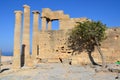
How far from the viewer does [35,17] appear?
32.7 meters

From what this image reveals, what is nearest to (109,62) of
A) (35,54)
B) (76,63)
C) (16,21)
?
(76,63)

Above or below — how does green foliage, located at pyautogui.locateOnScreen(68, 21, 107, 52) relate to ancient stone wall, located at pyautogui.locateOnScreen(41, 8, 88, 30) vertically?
below

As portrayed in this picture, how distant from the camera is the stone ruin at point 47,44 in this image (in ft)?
90.7

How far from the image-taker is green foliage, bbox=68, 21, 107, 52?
26.1 metres

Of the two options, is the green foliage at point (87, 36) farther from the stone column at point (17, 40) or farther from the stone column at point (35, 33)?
the stone column at point (17, 40)

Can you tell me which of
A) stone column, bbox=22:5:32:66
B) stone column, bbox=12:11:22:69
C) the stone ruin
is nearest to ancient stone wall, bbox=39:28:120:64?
the stone ruin

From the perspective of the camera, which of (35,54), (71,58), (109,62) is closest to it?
(109,62)

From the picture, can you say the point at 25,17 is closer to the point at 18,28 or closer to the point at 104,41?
the point at 18,28

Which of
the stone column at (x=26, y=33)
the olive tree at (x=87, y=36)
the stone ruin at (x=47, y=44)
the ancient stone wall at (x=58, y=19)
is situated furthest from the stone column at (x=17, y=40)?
the olive tree at (x=87, y=36)

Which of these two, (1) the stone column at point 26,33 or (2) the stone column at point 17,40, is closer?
(2) the stone column at point 17,40

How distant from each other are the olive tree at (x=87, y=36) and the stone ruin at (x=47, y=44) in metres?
0.70

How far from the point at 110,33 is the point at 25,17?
10488mm

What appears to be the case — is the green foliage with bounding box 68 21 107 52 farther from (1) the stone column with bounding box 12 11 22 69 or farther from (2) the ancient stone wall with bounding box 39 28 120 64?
(1) the stone column with bounding box 12 11 22 69

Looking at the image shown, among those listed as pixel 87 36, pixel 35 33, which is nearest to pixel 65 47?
pixel 87 36
